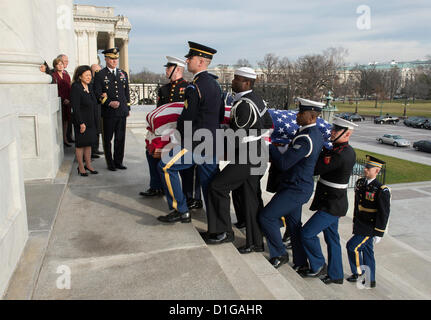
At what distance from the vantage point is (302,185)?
4.02 metres

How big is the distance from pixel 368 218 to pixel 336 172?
129 centimetres

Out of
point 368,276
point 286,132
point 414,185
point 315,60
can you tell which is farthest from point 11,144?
point 315,60

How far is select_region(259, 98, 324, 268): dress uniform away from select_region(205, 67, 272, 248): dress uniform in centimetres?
19

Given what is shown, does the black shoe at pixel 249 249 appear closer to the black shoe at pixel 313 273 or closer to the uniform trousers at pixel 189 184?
the black shoe at pixel 313 273

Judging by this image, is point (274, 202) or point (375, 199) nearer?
point (274, 202)

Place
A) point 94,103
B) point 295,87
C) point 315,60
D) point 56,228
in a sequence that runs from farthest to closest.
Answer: point 315,60 → point 295,87 → point 94,103 → point 56,228

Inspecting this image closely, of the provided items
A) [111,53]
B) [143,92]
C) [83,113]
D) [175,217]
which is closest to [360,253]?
[175,217]

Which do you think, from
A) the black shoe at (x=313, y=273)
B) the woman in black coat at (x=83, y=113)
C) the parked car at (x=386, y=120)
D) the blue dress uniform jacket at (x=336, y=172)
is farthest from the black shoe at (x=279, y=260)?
the parked car at (x=386, y=120)

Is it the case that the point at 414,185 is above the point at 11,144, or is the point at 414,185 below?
below

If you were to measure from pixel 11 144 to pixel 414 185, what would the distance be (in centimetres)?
2295

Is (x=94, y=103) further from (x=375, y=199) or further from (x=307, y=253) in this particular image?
(x=375, y=199)

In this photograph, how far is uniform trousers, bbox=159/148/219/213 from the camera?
4137 mm

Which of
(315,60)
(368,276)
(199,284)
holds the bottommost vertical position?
(368,276)

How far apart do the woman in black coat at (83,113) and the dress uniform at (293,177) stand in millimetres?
3530
